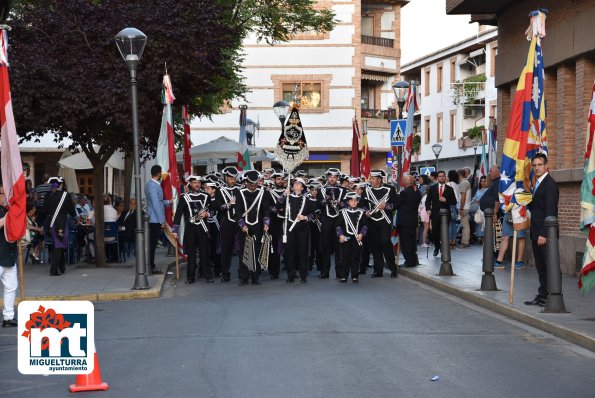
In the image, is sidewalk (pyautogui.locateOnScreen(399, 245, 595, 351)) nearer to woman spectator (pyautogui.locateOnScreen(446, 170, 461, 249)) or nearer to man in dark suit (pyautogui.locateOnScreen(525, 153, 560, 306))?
man in dark suit (pyautogui.locateOnScreen(525, 153, 560, 306))

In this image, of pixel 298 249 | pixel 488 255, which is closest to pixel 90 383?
pixel 488 255

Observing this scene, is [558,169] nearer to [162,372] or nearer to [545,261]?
[545,261]

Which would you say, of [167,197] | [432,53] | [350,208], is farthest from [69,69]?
[432,53]

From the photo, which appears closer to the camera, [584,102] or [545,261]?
[545,261]

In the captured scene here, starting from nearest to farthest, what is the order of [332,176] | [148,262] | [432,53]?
[148,262] → [332,176] → [432,53]

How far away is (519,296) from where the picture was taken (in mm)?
14633

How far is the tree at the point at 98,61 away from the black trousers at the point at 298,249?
3765mm

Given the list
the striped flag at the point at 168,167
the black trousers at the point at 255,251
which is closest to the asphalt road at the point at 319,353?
the black trousers at the point at 255,251

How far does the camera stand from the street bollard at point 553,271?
12.5 m

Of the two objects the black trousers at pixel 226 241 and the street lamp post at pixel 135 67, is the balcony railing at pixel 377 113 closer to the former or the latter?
the black trousers at pixel 226 241

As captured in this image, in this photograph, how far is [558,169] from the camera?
19.7m

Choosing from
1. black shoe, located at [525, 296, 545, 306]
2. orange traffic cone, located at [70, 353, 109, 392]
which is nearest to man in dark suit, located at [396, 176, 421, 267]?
black shoe, located at [525, 296, 545, 306]

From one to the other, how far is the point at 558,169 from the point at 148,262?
26.9 ft

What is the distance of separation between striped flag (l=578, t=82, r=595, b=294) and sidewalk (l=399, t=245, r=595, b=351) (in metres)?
0.49
